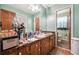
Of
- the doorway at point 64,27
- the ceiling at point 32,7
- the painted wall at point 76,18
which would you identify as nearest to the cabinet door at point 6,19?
the ceiling at point 32,7

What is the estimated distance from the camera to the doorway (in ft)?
6.41

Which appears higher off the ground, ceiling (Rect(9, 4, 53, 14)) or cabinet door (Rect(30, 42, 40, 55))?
ceiling (Rect(9, 4, 53, 14))

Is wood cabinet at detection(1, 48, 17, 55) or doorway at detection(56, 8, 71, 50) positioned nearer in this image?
wood cabinet at detection(1, 48, 17, 55)

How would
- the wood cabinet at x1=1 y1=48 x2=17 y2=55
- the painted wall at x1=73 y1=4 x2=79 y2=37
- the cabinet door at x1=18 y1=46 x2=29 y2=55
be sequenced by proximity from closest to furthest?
the wood cabinet at x1=1 y1=48 x2=17 y2=55
the cabinet door at x1=18 y1=46 x2=29 y2=55
the painted wall at x1=73 y1=4 x2=79 y2=37

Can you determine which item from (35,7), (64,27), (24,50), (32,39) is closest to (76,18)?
(64,27)

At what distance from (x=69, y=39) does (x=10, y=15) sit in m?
1.03

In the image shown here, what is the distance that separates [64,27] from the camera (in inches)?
78.5

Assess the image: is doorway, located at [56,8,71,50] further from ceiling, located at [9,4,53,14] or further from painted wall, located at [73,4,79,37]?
ceiling, located at [9,4,53,14]

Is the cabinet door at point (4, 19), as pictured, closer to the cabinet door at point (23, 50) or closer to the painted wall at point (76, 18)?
the cabinet door at point (23, 50)

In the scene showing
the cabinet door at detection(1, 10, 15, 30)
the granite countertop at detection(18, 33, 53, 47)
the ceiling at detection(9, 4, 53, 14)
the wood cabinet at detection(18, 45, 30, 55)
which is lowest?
the wood cabinet at detection(18, 45, 30, 55)

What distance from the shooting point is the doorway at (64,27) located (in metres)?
1.96

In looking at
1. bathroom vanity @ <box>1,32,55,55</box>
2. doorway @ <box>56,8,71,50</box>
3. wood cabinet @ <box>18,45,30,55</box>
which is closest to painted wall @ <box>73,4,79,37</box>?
doorway @ <box>56,8,71,50</box>
